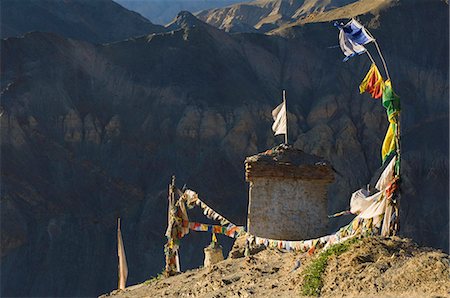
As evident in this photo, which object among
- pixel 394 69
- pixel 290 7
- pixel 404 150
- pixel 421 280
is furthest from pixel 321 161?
pixel 290 7

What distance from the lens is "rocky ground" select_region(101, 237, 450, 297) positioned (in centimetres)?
905

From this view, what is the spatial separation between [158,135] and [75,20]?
31.8 meters

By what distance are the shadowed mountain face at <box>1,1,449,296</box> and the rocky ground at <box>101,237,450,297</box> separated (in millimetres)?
28416

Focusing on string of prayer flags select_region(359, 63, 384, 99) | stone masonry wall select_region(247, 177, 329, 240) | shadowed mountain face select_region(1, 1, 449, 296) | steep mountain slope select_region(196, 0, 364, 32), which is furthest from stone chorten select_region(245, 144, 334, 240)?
steep mountain slope select_region(196, 0, 364, 32)

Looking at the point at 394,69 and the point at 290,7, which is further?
the point at 290,7

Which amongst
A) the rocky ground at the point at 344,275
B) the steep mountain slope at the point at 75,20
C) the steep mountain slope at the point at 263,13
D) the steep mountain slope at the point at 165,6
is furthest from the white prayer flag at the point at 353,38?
the steep mountain slope at the point at 165,6

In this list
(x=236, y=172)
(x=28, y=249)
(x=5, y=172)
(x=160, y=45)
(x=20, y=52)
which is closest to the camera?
(x=28, y=249)

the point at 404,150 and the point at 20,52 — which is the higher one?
the point at 20,52

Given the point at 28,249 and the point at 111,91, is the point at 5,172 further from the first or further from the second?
the point at 111,91

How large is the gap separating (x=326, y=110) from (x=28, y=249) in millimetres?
24148

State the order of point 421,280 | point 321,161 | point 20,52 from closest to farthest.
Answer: point 421,280
point 321,161
point 20,52

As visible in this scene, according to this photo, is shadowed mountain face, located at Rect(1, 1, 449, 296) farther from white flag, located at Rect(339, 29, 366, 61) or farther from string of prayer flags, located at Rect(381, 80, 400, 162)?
string of prayer flags, located at Rect(381, 80, 400, 162)

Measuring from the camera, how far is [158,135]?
51.2 meters

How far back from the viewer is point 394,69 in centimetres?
5919
